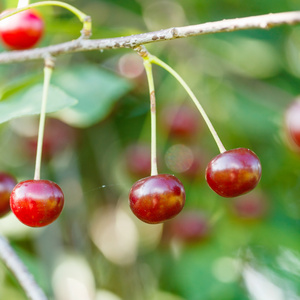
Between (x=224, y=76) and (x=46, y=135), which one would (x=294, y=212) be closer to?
(x=224, y=76)

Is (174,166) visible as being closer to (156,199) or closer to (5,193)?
(5,193)

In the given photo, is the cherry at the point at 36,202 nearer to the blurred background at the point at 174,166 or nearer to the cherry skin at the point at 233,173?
the cherry skin at the point at 233,173

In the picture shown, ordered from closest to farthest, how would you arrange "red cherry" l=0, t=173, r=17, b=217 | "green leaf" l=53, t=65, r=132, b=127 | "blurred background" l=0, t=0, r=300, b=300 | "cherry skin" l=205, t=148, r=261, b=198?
1. "cherry skin" l=205, t=148, r=261, b=198
2. "red cherry" l=0, t=173, r=17, b=217
3. "green leaf" l=53, t=65, r=132, b=127
4. "blurred background" l=0, t=0, r=300, b=300

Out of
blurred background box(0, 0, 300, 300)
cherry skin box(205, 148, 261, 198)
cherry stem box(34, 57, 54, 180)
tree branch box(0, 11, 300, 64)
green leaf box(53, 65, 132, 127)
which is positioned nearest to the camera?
tree branch box(0, 11, 300, 64)

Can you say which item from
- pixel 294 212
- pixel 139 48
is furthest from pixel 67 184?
pixel 139 48

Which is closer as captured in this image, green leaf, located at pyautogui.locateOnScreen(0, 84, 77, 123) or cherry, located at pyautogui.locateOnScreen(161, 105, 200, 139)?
green leaf, located at pyautogui.locateOnScreen(0, 84, 77, 123)

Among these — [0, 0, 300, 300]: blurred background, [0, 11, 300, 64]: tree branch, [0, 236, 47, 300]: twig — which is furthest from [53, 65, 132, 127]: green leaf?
[0, 236, 47, 300]: twig

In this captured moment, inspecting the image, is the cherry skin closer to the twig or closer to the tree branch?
the tree branch
